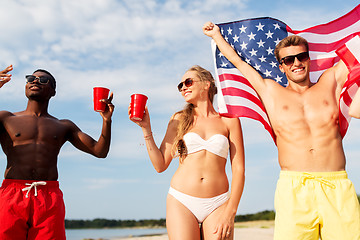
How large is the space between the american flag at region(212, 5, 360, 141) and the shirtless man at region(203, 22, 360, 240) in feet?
1.79

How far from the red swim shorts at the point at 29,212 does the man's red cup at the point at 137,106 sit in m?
1.42

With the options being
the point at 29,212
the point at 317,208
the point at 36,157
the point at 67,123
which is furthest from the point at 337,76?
the point at 29,212

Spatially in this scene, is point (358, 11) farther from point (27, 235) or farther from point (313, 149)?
point (27, 235)

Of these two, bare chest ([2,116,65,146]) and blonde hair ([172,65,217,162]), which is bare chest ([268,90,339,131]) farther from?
bare chest ([2,116,65,146])

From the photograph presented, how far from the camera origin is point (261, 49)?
19.3 feet

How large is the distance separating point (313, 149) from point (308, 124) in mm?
306

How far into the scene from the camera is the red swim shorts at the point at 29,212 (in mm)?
4918

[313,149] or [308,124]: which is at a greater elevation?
[308,124]

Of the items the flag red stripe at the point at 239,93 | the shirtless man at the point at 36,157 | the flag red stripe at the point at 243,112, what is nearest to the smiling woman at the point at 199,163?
the flag red stripe at the point at 243,112

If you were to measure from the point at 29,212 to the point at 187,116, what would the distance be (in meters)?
2.34

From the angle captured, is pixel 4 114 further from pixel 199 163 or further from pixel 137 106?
pixel 199 163

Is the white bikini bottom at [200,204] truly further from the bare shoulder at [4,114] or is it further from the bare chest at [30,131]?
the bare shoulder at [4,114]

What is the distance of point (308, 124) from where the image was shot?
461cm

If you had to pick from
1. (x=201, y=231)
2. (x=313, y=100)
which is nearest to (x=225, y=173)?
(x=201, y=231)
